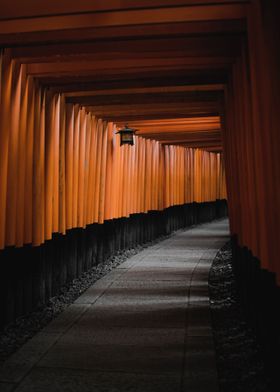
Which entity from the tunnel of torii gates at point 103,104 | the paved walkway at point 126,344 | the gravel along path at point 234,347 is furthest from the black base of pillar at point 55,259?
the gravel along path at point 234,347

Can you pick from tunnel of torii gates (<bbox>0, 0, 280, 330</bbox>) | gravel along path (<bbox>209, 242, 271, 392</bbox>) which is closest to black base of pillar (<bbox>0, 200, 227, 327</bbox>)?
tunnel of torii gates (<bbox>0, 0, 280, 330</bbox>)

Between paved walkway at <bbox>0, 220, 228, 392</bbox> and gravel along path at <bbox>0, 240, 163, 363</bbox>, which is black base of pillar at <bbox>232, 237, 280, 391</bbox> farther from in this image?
gravel along path at <bbox>0, 240, 163, 363</bbox>

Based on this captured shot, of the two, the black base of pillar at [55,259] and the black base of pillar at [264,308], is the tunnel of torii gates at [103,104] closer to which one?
the black base of pillar at [55,259]

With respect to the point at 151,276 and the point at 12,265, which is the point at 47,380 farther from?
the point at 151,276

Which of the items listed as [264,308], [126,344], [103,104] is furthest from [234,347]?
[103,104]

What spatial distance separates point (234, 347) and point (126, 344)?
1161 mm

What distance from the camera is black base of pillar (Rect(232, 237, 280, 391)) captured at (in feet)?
14.0

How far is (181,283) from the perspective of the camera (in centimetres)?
948

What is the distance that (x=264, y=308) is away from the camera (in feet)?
15.9

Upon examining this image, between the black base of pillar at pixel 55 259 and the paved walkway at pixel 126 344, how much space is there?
58cm

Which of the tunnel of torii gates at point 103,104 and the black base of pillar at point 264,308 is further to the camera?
the tunnel of torii gates at point 103,104

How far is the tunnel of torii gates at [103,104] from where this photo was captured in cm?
494

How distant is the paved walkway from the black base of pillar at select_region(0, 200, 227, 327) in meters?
0.58

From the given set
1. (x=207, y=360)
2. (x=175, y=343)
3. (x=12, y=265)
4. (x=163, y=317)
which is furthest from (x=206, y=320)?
(x=12, y=265)
